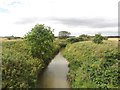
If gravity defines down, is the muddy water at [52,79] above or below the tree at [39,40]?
below

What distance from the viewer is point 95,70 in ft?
62.0

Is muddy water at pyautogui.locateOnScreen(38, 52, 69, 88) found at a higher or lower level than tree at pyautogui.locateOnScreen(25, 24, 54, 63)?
lower

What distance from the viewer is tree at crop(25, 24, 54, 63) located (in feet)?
94.5

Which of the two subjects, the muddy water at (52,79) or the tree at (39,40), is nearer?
the muddy water at (52,79)

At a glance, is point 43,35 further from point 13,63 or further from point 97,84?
point 97,84

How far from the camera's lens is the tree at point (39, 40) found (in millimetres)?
28797

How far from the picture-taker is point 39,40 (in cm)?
2870

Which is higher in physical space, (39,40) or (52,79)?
(39,40)

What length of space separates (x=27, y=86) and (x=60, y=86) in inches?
261

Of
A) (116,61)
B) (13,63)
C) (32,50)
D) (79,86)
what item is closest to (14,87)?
(13,63)

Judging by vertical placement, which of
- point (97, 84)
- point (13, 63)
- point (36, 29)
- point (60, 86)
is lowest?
point (60, 86)

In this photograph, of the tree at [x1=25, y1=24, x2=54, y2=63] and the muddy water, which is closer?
the muddy water

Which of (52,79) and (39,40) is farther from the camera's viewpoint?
(39,40)

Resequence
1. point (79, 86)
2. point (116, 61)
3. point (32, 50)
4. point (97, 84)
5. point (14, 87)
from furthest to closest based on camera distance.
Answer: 1. point (32, 50)
2. point (116, 61)
3. point (79, 86)
4. point (97, 84)
5. point (14, 87)
